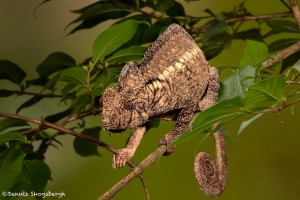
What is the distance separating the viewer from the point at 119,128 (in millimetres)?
816

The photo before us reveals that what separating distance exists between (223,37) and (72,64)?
1.42 ft

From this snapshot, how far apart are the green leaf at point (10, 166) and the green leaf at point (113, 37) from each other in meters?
0.23

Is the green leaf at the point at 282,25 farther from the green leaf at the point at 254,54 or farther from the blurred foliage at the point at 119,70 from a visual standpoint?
the green leaf at the point at 254,54

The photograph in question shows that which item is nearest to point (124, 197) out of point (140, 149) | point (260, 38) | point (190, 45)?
point (140, 149)

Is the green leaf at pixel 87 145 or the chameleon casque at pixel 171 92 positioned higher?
the chameleon casque at pixel 171 92

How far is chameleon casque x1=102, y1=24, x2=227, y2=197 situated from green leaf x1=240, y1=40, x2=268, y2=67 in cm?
8

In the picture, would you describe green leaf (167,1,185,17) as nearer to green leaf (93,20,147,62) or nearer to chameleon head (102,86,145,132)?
green leaf (93,20,147,62)

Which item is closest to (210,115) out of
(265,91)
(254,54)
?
(265,91)

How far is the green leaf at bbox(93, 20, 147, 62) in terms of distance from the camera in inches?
42.2

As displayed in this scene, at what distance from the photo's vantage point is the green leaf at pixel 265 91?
87 centimetres

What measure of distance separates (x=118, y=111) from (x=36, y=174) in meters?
0.43

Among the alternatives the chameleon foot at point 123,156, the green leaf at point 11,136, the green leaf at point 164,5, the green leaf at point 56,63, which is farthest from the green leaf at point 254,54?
the green leaf at point 56,63

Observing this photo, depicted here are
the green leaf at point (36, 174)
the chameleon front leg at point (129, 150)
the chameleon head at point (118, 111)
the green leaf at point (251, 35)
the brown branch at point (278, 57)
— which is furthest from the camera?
the green leaf at point (251, 35)

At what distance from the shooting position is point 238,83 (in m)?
0.92
